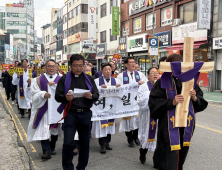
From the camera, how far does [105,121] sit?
6312 mm

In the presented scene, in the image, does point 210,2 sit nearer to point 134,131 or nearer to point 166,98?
point 134,131

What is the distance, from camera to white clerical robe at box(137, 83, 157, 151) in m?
5.02

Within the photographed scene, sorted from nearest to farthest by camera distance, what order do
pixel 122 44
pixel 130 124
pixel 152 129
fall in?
1. pixel 152 129
2. pixel 130 124
3. pixel 122 44

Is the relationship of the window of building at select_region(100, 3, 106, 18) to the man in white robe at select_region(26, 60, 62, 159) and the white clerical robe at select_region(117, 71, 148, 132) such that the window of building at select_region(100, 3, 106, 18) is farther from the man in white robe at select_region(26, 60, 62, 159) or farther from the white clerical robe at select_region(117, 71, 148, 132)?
the man in white robe at select_region(26, 60, 62, 159)

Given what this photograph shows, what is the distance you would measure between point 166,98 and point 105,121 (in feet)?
9.94

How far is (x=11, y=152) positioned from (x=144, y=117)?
286 centimetres

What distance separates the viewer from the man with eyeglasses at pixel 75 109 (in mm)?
4195

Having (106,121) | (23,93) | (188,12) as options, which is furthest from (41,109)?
(188,12)

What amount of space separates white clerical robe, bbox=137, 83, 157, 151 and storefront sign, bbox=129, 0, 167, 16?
64.8 ft

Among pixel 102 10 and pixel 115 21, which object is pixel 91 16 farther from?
pixel 115 21

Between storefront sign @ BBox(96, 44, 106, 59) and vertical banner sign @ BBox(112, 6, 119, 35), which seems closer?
vertical banner sign @ BBox(112, 6, 119, 35)

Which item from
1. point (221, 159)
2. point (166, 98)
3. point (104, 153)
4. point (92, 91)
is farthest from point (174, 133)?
point (104, 153)

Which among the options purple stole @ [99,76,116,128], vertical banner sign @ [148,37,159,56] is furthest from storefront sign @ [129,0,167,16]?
purple stole @ [99,76,116,128]

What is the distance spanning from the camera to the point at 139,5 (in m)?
27.0
